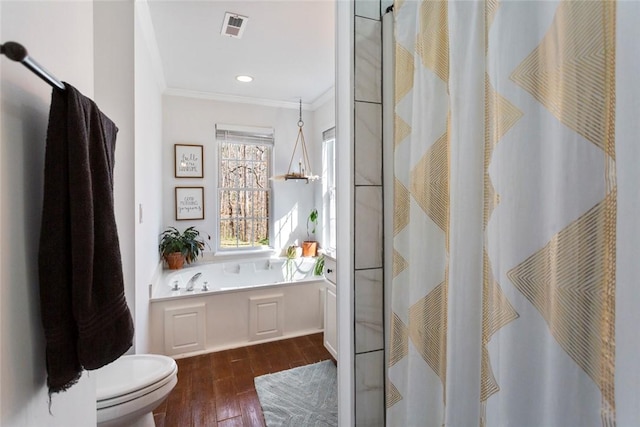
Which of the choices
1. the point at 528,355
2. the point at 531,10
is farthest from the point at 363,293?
the point at 531,10

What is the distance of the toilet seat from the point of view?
4.61ft

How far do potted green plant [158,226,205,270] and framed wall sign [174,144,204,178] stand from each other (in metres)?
0.65

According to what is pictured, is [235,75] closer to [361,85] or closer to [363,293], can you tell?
[361,85]

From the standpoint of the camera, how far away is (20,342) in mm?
541

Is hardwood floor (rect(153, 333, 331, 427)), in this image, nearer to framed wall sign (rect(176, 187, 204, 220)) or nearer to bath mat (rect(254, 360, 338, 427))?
bath mat (rect(254, 360, 338, 427))

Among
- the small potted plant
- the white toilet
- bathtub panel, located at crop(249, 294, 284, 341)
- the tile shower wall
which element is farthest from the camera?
the small potted plant

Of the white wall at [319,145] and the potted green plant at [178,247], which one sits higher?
the white wall at [319,145]

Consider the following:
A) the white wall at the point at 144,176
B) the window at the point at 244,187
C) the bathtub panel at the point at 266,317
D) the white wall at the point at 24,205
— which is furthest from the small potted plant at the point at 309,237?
the white wall at the point at 24,205

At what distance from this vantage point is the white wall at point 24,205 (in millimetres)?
502

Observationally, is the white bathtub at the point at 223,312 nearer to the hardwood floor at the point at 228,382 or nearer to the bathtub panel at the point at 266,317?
the bathtub panel at the point at 266,317

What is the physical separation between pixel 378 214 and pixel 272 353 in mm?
2089

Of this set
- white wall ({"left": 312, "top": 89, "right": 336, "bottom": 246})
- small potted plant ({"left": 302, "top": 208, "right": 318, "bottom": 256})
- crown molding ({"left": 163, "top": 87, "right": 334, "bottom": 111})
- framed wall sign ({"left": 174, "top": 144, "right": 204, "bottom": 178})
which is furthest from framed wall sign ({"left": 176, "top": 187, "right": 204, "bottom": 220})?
white wall ({"left": 312, "top": 89, "right": 336, "bottom": 246})

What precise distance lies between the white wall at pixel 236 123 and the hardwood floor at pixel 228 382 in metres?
1.54

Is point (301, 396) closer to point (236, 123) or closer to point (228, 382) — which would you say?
point (228, 382)
